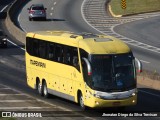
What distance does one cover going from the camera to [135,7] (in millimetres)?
81562

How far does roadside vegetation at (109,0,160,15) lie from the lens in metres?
79.2

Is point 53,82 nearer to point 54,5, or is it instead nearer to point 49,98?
point 49,98

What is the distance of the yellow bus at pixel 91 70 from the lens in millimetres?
26000

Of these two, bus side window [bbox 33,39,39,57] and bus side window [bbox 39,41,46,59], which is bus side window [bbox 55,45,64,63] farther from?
bus side window [bbox 33,39,39,57]

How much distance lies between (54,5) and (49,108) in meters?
63.8

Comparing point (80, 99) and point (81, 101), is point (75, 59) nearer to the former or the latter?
point (80, 99)

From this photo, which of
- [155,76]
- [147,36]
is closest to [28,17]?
[147,36]

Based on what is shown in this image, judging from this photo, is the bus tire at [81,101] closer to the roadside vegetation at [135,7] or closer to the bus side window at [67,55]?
the bus side window at [67,55]

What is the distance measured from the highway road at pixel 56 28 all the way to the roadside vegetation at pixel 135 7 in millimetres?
4885

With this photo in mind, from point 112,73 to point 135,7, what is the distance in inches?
2214

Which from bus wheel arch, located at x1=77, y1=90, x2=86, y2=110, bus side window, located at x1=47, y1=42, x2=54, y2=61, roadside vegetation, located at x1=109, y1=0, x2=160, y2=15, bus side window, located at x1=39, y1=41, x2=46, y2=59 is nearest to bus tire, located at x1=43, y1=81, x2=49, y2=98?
bus side window, located at x1=39, y1=41, x2=46, y2=59

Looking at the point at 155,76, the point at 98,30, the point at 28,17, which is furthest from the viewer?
the point at 28,17

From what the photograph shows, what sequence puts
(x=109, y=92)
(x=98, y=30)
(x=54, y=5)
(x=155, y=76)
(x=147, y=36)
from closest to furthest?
(x=109, y=92) → (x=155, y=76) → (x=147, y=36) → (x=98, y=30) → (x=54, y=5)

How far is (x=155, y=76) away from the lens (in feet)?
110
